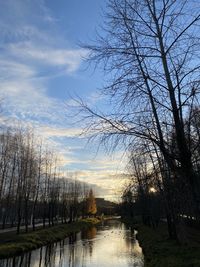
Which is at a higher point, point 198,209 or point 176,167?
point 176,167

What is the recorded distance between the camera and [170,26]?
344 inches

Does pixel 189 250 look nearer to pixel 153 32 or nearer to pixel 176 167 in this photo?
pixel 176 167

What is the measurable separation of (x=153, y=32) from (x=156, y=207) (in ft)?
104

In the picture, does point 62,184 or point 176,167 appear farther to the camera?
point 62,184

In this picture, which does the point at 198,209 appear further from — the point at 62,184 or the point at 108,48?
the point at 62,184

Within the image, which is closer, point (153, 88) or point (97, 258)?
point (153, 88)

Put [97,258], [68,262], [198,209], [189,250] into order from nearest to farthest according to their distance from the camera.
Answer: [198,209]
[189,250]
[68,262]
[97,258]

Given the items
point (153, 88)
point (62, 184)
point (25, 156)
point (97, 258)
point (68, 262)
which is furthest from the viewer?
point (62, 184)

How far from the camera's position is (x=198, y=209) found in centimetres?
804

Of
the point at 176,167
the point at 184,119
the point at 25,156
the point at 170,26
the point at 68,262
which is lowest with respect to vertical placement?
the point at 68,262

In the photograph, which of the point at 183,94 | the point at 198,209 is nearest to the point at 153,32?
the point at 183,94

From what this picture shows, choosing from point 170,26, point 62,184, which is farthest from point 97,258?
point 62,184

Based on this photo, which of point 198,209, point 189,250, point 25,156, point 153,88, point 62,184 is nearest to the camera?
point 198,209

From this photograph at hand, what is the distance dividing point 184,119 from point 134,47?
7.05 ft
